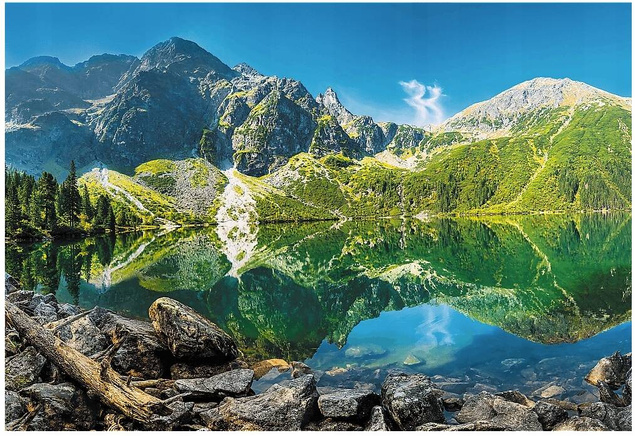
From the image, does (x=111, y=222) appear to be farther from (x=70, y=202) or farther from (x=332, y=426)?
(x=332, y=426)

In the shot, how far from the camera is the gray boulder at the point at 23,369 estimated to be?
7.60 metres

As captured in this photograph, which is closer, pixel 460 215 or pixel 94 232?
pixel 94 232

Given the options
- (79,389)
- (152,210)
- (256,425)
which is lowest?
(256,425)

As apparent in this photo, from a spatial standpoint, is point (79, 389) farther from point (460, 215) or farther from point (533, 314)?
point (460, 215)

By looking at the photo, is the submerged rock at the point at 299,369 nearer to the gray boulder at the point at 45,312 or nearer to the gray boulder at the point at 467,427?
the gray boulder at the point at 467,427

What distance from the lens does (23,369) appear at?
781 centimetres

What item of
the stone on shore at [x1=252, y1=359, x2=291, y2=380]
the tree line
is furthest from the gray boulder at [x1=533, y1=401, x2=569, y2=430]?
the tree line

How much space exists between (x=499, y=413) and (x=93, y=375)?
7651 mm

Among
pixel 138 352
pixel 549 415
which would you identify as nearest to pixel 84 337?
pixel 138 352

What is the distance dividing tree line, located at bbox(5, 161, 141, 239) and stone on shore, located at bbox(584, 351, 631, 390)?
76.9 meters

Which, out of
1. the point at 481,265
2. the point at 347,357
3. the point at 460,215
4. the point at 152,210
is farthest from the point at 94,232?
the point at 460,215

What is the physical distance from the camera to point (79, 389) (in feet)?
23.7

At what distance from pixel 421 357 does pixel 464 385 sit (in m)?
2.60

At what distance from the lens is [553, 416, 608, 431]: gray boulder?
21.6 ft
